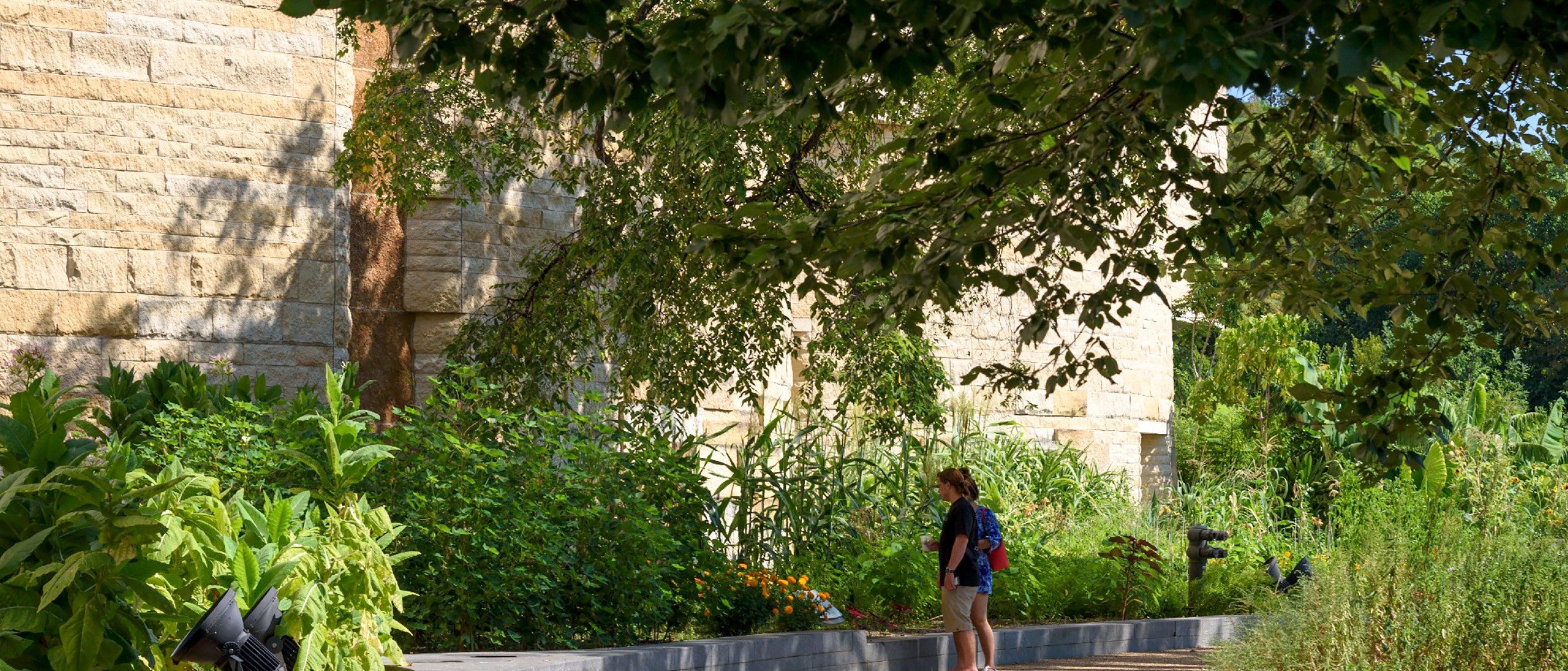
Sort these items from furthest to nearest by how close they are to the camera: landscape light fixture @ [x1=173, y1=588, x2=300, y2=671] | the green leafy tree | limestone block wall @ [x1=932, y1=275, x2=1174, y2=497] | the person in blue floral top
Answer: the green leafy tree < limestone block wall @ [x1=932, y1=275, x2=1174, y2=497] < the person in blue floral top < landscape light fixture @ [x1=173, y1=588, x2=300, y2=671]

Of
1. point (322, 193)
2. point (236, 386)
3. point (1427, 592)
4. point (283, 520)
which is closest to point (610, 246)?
point (236, 386)

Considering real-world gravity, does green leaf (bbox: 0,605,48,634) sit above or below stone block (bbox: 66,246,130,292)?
below

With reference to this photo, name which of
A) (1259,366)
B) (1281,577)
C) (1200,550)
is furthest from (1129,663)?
(1259,366)

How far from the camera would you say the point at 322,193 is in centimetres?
1077

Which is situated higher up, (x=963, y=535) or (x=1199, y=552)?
(x=963, y=535)

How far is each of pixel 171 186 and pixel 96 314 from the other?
1025 millimetres

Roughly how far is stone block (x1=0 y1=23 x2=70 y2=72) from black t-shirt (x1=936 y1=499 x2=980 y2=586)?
6.75 metres

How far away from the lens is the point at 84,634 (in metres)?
4.04

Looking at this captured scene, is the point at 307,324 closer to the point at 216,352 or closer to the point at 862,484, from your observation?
the point at 216,352

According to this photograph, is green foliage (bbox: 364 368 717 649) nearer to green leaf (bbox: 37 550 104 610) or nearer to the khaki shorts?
the khaki shorts

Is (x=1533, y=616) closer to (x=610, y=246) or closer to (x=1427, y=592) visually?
(x=1427, y=592)

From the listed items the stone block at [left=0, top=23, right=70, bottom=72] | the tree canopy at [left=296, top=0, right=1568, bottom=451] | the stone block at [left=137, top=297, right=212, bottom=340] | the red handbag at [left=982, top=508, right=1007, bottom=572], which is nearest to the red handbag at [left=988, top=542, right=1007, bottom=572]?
the red handbag at [left=982, top=508, right=1007, bottom=572]

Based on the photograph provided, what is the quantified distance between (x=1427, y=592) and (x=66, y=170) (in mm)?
8860

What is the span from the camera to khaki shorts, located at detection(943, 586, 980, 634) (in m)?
8.66
